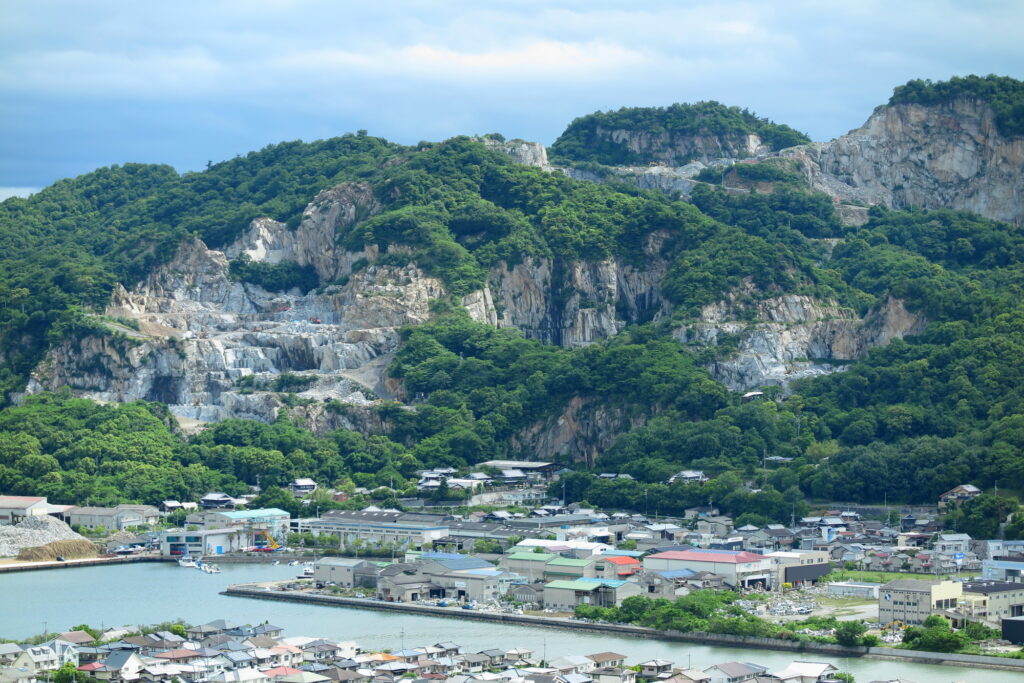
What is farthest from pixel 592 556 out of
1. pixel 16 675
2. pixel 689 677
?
pixel 16 675

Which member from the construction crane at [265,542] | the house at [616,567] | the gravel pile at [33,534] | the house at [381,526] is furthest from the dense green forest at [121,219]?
the house at [616,567]

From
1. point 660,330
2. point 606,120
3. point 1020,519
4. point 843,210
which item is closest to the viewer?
point 1020,519

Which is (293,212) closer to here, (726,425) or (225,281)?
(225,281)

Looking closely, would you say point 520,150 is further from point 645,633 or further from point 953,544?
point 645,633

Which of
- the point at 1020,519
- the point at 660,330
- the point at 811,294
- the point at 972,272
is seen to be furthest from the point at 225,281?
the point at 1020,519

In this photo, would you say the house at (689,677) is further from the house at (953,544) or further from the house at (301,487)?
the house at (301,487)

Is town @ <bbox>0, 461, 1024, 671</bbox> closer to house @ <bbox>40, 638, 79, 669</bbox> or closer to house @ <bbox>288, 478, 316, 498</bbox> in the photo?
house @ <bbox>288, 478, 316, 498</bbox>

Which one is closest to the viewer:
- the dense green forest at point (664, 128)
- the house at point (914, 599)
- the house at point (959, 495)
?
the house at point (914, 599)
